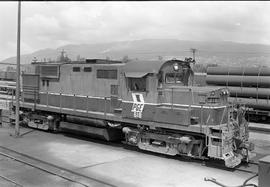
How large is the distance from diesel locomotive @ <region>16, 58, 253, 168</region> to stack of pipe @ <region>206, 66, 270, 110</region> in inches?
309

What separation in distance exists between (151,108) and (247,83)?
10469mm

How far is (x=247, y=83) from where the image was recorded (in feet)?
62.0

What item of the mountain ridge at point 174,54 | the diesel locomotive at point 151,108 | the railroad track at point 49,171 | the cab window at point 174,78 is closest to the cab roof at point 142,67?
the diesel locomotive at point 151,108

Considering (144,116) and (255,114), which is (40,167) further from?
(255,114)

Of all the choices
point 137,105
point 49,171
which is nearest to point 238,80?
point 137,105

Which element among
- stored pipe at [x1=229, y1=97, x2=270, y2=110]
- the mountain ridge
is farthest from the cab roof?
the mountain ridge

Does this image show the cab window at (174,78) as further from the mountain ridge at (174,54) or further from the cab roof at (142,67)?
the mountain ridge at (174,54)

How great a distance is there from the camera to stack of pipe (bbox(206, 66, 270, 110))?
18156mm

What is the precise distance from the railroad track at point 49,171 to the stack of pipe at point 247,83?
1131 cm

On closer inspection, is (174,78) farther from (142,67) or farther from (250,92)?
(250,92)

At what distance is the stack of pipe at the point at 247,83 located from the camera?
1816 cm

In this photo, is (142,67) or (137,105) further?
(137,105)

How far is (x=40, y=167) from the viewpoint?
9.19 m

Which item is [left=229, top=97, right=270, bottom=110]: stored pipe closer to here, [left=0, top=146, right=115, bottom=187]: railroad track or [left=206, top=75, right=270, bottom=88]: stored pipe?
[left=206, top=75, right=270, bottom=88]: stored pipe
